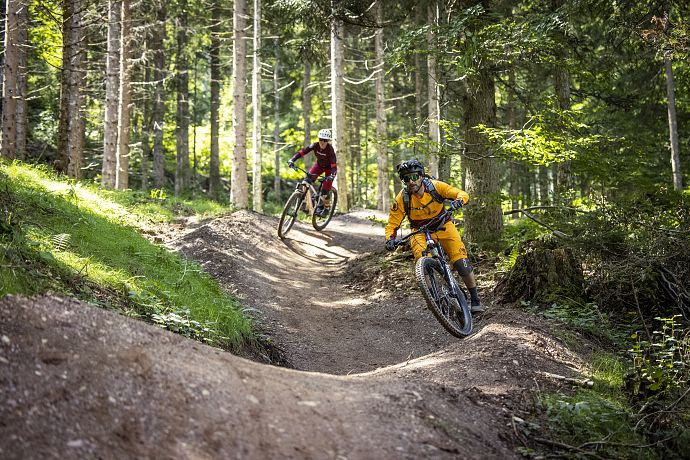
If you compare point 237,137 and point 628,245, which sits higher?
point 237,137

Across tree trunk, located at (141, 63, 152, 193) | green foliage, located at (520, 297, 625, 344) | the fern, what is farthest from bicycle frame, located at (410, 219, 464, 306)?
tree trunk, located at (141, 63, 152, 193)

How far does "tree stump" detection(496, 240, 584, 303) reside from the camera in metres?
8.80

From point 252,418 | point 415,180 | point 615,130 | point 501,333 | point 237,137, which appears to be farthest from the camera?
point 615,130

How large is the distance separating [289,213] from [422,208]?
685 cm

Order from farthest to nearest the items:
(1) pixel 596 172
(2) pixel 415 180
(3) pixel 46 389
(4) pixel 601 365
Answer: (1) pixel 596 172
(2) pixel 415 180
(4) pixel 601 365
(3) pixel 46 389

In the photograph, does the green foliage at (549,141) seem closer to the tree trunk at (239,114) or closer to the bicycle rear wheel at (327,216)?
the bicycle rear wheel at (327,216)

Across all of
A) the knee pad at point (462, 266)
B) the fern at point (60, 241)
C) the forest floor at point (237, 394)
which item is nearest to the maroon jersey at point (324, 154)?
the knee pad at point (462, 266)

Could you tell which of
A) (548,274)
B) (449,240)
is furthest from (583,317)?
(449,240)

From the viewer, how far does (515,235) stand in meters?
12.1

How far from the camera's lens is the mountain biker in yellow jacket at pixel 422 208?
7953mm

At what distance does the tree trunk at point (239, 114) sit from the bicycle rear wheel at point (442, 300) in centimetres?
1139

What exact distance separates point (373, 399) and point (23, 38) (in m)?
16.7

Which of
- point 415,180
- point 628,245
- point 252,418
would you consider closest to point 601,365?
point 628,245

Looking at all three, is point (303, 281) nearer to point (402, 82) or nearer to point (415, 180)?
point (415, 180)
